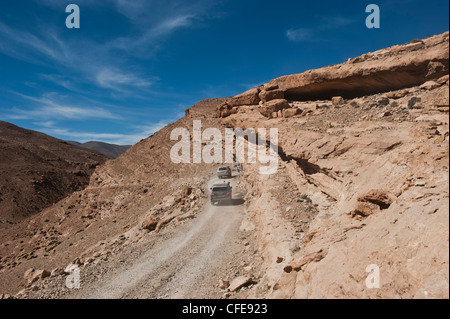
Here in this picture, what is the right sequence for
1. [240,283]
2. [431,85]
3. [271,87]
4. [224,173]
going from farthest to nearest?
[224,173] → [271,87] → [431,85] → [240,283]

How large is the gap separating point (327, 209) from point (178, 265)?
285 inches

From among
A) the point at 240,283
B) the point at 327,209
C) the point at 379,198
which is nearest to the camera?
the point at 379,198

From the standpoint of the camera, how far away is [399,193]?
561 centimetres

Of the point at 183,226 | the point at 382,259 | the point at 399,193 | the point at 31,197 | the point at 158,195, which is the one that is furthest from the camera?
the point at 31,197

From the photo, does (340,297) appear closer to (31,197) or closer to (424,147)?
(424,147)

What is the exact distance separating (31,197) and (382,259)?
62.8 m

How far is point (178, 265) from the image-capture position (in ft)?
39.7

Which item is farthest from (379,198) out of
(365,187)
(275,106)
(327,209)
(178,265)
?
(275,106)

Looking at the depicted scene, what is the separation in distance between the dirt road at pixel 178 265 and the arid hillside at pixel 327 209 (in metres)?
0.09

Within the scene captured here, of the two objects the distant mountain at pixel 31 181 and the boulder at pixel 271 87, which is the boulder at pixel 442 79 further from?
the distant mountain at pixel 31 181

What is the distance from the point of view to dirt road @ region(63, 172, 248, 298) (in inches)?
410

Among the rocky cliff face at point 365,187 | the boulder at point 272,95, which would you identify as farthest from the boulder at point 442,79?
the boulder at point 272,95

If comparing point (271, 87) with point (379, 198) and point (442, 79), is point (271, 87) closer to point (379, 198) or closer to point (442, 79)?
point (442, 79)
